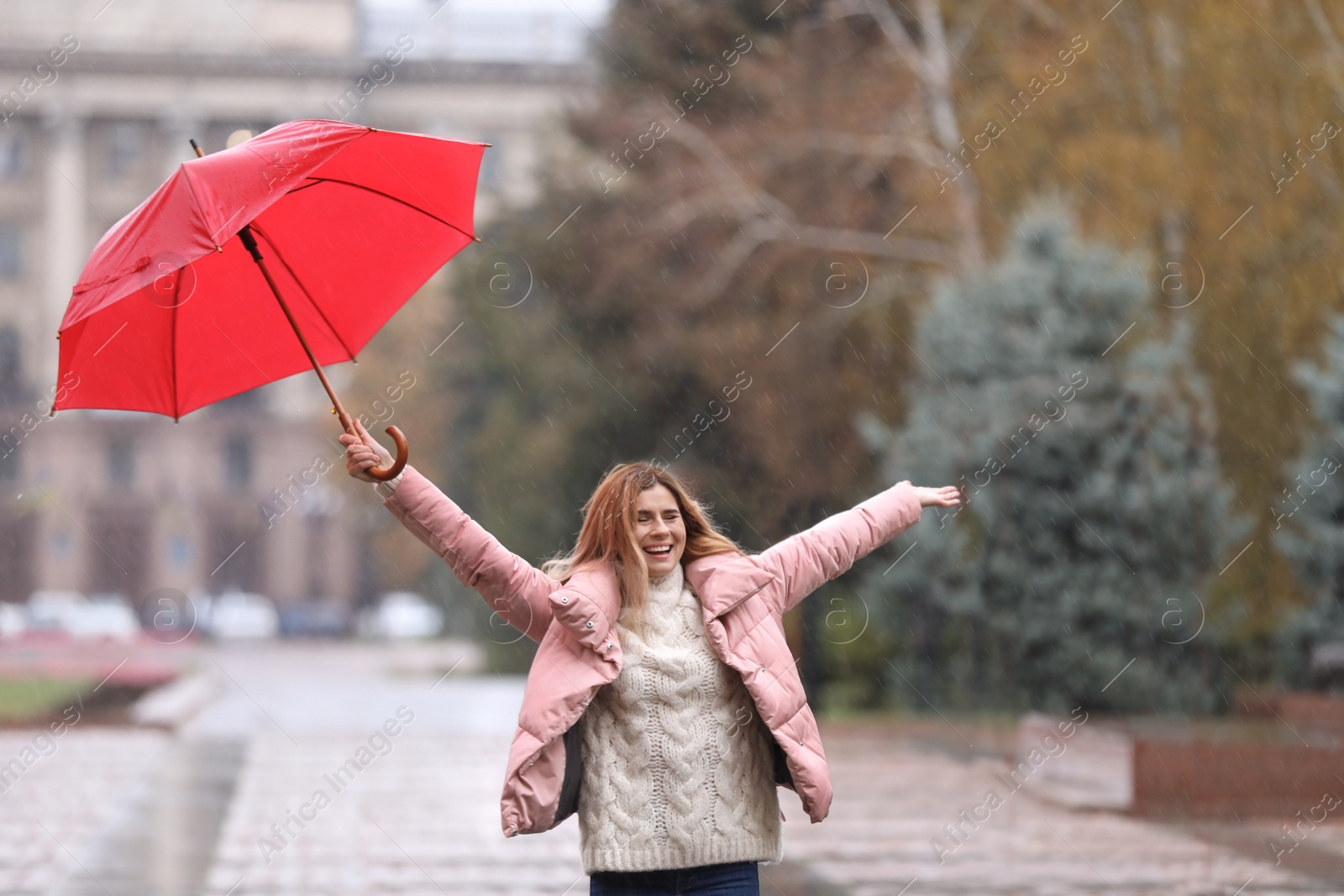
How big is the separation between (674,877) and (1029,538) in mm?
14249

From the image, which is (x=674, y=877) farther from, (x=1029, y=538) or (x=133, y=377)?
(x=1029, y=538)

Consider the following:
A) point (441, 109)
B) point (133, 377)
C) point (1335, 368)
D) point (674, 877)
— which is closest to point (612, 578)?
point (674, 877)

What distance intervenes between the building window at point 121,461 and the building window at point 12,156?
11.9 metres

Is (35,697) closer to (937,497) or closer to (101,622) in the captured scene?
(101,622)

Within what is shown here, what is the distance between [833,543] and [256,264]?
173cm

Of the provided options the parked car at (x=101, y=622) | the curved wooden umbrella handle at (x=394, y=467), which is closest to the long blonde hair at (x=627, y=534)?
the curved wooden umbrella handle at (x=394, y=467)

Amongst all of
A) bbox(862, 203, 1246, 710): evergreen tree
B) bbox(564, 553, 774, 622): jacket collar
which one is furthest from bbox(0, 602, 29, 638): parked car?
bbox(564, 553, 774, 622): jacket collar

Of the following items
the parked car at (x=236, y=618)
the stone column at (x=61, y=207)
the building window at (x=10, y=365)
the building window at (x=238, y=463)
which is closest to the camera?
the parked car at (x=236, y=618)

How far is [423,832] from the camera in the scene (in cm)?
1194

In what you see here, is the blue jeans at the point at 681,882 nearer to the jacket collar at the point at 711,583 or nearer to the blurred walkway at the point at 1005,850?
the jacket collar at the point at 711,583

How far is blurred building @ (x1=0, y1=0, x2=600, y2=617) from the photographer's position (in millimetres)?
66938

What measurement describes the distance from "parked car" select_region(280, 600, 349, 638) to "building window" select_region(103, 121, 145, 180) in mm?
19334

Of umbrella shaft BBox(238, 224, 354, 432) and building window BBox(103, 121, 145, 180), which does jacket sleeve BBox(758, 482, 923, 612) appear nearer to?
umbrella shaft BBox(238, 224, 354, 432)

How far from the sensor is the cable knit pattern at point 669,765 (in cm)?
420
